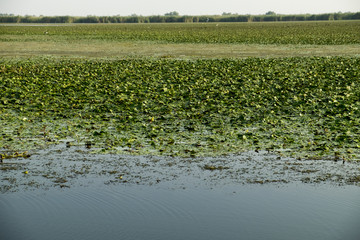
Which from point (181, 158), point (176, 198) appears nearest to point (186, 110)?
point (181, 158)

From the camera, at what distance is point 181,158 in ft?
40.6

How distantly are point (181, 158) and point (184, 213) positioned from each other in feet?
11.8

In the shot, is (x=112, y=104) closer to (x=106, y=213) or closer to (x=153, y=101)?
(x=153, y=101)

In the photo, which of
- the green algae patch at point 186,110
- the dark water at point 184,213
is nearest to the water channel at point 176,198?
the dark water at point 184,213

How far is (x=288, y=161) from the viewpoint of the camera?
12.0m

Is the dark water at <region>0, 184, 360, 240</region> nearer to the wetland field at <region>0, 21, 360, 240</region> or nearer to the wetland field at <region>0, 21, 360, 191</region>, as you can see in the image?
the wetland field at <region>0, 21, 360, 240</region>

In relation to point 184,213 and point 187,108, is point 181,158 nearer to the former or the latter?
point 184,213

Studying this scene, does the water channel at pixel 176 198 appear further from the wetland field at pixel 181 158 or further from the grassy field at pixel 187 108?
the grassy field at pixel 187 108

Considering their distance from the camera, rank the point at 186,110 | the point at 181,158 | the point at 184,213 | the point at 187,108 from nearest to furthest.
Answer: the point at 184,213, the point at 181,158, the point at 186,110, the point at 187,108

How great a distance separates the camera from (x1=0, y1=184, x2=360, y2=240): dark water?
8031 millimetres

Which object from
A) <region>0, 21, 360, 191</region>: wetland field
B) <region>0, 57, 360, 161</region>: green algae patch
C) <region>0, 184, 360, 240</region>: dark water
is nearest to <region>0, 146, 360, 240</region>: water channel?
<region>0, 184, 360, 240</region>: dark water

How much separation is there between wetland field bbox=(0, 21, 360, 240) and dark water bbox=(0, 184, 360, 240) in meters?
0.03

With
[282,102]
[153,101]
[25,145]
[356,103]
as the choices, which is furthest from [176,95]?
[25,145]

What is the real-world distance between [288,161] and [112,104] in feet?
31.7
